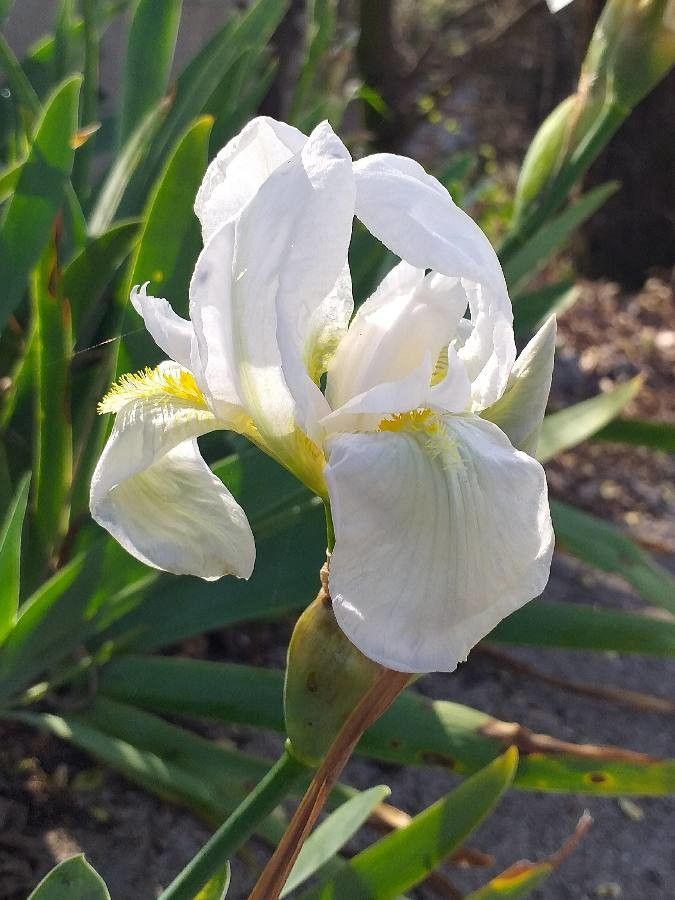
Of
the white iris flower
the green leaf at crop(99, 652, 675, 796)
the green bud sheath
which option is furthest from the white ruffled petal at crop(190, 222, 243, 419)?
the green leaf at crop(99, 652, 675, 796)

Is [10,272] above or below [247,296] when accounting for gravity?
below

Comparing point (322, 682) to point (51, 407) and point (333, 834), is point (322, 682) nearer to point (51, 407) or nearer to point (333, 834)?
point (333, 834)

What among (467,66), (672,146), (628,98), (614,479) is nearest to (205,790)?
(628,98)

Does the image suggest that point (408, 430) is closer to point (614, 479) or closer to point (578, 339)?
point (614, 479)

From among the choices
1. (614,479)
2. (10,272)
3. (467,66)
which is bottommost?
(614,479)

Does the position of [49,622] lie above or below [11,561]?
below

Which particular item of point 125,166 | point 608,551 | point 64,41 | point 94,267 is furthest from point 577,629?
point 64,41
